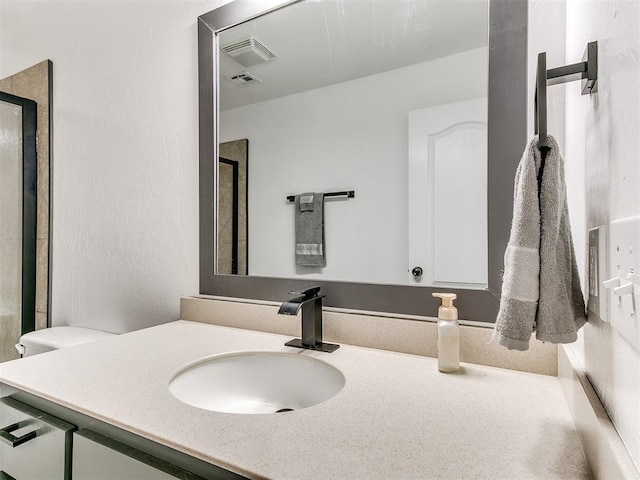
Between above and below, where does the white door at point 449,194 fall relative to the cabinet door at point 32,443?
above

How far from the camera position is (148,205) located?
1438 mm

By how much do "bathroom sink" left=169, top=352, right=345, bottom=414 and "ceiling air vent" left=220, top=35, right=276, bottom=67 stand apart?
93cm

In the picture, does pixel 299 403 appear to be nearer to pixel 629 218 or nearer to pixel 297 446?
pixel 297 446

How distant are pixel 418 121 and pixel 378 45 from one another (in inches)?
10.0

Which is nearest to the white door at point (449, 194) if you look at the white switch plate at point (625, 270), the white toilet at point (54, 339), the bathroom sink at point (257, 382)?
the bathroom sink at point (257, 382)

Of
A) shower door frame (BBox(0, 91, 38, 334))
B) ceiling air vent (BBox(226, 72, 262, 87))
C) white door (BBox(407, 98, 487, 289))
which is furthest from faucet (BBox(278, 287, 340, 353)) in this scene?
shower door frame (BBox(0, 91, 38, 334))

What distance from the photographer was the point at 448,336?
788 mm

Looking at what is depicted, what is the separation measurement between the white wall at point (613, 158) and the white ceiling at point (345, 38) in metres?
0.38

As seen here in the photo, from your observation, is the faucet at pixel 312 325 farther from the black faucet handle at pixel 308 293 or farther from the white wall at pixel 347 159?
the white wall at pixel 347 159

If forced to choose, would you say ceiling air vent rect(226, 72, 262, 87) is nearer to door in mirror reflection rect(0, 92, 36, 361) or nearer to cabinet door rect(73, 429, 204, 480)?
cabinet door rect(73, 429, 204, 480)

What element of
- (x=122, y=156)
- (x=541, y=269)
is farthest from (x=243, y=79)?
(x=541, y=269)

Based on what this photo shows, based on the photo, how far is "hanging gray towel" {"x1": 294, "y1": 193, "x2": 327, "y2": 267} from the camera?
3.72 feet

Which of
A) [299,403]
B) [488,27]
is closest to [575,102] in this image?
[488,27]

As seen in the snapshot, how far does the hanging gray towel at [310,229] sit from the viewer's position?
1135mm
